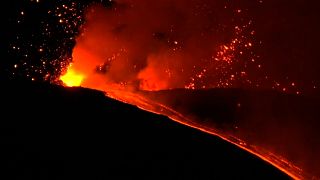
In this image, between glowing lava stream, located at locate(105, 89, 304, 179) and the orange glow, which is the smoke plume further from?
glowing lava stream, located at locate(105, 89, 304, 179)

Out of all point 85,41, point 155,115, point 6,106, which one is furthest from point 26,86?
point 85,41

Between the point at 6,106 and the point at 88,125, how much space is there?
0.38m

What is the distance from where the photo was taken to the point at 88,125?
2035 mm

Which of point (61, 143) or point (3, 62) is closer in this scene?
point (61, 143)

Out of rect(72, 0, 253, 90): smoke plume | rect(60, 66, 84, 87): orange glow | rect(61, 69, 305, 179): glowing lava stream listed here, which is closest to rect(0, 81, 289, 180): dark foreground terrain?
rect(61, 69, 305, 179): glowing lava stream

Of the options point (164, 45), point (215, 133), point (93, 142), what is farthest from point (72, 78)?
point (93, 142)

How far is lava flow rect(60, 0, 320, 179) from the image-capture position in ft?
15.5

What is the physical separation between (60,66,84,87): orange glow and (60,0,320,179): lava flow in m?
0.01

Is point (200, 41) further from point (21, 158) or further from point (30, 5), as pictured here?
point (21, 158)

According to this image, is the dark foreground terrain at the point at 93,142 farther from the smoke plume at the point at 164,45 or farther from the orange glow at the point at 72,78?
the smoke plume at the point at 164,45

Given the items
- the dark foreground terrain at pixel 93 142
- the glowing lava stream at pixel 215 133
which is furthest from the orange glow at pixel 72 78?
the dark foreground terrain at pixel 93 142

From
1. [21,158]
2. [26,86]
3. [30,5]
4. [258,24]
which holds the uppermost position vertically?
[258,24]

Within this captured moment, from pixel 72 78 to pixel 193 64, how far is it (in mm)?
1395

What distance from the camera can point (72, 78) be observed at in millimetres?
4777
